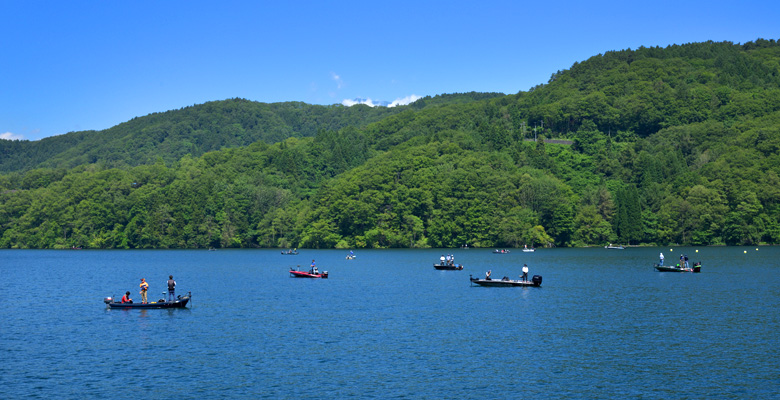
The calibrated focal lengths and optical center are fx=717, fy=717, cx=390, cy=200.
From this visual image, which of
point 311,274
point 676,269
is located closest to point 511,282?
point 311,274

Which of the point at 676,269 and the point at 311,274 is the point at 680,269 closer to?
the point at 676,269

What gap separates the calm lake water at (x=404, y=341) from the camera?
122ft

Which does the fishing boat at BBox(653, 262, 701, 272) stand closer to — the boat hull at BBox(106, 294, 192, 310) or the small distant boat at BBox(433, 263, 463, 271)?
the small distant boat at BBox(433, 263, 463, 271)

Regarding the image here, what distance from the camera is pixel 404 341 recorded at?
4884 cm

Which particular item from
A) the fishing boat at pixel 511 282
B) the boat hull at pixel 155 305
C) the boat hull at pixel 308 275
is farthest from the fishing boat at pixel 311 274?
the boat hull at pixel 155 305

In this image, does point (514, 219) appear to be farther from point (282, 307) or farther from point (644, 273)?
point (282, 307)

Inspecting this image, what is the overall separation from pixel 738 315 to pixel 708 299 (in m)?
11.2

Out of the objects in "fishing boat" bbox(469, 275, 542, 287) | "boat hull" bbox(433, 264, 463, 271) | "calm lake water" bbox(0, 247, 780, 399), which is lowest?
"calm lake water" bbox(0, 247, 780, 399)

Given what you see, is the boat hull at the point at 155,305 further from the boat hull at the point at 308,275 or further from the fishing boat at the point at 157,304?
the boat hull at the point at 308,275

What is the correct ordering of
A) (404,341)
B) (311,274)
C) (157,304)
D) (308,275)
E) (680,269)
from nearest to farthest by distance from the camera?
1. (404,341)
2. (157,304)
3. (311,274)
4. (680,269)
5. (308,275)

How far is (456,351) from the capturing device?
45.5m

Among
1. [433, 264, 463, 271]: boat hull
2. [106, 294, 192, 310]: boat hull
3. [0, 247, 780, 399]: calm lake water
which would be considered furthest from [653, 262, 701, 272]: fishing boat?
[106, 294, 192, 310]: boat hull

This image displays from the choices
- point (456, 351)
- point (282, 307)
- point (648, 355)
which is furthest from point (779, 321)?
point (282, 307)

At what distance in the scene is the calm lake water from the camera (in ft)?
122
